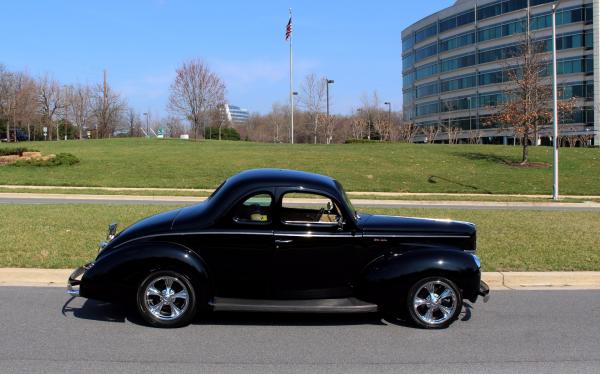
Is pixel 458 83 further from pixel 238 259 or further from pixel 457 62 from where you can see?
pixel 238 259

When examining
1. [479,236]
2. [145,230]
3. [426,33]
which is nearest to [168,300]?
[145,230]

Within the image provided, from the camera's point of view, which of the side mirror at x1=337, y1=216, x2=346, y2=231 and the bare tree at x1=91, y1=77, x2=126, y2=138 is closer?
the side mirror at x1=337, y1=216, x2=346, y2=231

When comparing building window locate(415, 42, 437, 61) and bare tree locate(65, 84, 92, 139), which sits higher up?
building window locate(415, 42, 437, 61)

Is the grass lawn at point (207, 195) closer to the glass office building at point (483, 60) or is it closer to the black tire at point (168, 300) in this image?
the black tire at point (168, 300)

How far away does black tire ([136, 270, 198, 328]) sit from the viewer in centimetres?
520

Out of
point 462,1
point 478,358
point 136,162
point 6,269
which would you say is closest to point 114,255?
point 6,269

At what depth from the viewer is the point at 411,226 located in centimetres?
562

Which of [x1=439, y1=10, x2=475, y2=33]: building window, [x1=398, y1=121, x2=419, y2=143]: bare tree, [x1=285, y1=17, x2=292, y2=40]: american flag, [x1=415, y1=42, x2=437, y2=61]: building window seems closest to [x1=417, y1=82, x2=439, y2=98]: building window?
[x1=415, y1=42, x2=437, y2=61]: building window

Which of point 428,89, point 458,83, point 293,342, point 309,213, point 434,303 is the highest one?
point 428,89

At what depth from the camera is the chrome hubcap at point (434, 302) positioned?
17.7ft

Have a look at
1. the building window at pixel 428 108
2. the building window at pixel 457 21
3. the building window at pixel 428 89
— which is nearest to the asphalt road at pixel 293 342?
the building window at pixel 457 21

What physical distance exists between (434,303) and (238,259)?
6.66 feet

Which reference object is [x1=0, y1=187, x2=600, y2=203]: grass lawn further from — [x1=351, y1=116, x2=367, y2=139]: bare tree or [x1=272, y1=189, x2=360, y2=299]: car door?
[x1=351, y1=116, x2=367, y2=139]: bare tree

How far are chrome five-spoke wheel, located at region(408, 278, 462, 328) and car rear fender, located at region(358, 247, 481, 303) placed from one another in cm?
8
